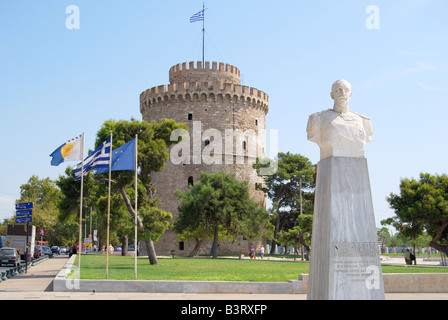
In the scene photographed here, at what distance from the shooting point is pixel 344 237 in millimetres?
7395

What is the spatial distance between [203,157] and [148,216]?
24.0 m

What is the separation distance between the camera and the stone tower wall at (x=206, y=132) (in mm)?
47469

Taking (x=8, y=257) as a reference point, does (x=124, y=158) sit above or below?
above

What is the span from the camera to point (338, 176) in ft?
25.2

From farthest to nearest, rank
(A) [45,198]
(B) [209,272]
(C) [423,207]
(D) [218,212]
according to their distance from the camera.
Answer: (A) [45,198], (D) [218,212], (C) [423,207], (B) [209,272]

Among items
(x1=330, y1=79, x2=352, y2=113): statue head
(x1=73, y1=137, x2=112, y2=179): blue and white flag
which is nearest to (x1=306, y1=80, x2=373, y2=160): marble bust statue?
(x1=330, y1=79, x2=352, y2=113): statue head

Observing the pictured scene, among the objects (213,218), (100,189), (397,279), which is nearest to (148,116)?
(213,218)

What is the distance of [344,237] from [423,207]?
25.7 m

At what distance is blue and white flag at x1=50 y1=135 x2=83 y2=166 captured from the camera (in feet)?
51.4

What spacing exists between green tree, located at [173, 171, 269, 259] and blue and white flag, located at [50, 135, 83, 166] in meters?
22.0

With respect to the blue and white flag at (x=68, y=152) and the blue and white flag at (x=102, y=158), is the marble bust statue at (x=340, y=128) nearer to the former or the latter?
the blue and white flag at (x=102, y=158)

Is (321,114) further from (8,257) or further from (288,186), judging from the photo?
(288,186)

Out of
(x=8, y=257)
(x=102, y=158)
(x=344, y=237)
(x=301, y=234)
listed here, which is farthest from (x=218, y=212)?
(x=344, y=237)
